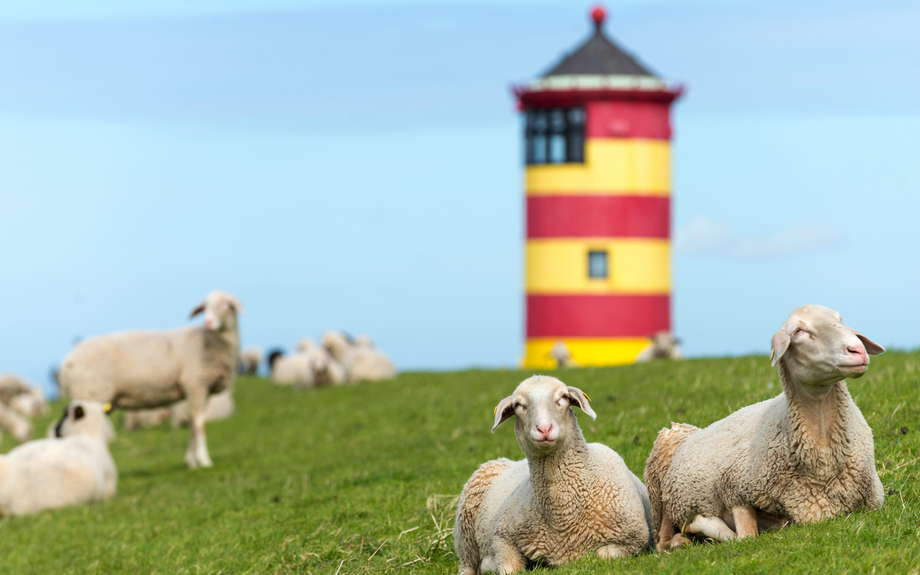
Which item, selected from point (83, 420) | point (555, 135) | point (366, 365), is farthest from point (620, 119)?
point (83, 420)

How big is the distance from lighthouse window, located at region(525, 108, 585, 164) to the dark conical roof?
1149 mm

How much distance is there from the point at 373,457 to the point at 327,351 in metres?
16.3

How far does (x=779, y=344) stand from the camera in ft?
19.2

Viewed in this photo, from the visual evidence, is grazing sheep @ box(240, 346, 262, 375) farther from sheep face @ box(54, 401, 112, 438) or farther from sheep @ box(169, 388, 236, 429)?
sheep face @ box(54, 401, 112, 438)

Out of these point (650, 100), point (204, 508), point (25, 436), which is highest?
point (650, 100)

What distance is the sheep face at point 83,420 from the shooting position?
1543cm

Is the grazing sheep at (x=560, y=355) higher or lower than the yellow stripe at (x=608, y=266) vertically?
lower

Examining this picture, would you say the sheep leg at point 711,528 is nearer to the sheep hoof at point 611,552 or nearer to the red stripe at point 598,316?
the sheep hoof at point 611,552

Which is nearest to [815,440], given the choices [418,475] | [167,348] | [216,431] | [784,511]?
[784,511]

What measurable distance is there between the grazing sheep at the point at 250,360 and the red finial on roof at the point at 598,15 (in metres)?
17.7

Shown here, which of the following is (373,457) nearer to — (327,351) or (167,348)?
(167,348)

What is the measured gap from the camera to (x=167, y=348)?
1664 centimetres

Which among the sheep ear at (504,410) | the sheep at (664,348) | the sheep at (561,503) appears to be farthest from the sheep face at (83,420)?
the sheep at (664,348)

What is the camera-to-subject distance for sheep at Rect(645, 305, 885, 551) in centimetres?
584
